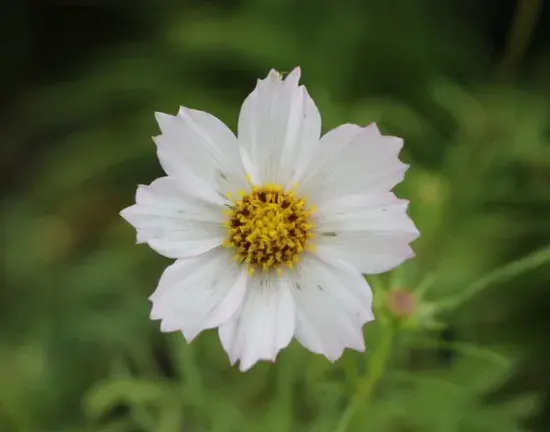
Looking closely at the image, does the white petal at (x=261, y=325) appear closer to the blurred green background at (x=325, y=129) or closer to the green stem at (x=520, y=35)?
the blurred green background at (x=325, y=129)

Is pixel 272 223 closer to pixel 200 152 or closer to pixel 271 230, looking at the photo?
pixel 271 230

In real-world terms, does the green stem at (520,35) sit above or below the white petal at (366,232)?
above

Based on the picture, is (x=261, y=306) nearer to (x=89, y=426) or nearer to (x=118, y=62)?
(x=89, y=426)

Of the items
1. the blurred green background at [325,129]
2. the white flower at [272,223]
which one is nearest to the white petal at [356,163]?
the white flower at [272,223]

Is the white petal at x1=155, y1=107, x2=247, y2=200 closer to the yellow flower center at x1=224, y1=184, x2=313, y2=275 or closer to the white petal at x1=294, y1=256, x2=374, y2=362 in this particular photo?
the yellow flower center at x1=224, y1=184, x2=313, y2=275

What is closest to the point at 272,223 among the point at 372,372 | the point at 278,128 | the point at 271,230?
the point at 271,230

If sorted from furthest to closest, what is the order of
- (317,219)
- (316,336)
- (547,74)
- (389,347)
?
(547,74) < (389,347) < (317,219) < (316,336)

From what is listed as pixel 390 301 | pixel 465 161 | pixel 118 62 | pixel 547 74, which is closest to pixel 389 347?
pixel 390 301

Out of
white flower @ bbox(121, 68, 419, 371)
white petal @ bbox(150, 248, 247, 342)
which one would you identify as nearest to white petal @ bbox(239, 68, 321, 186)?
white flower @ bbox(121, 68, 419, 371)
